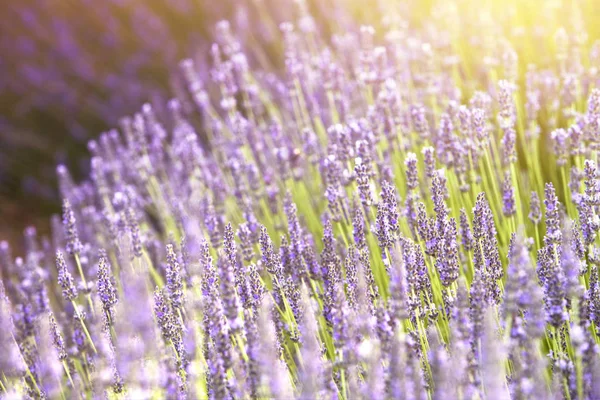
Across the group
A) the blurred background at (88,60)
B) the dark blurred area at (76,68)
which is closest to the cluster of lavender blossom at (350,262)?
the blurred background at (88,60)

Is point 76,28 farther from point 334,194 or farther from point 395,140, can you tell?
point 334,194

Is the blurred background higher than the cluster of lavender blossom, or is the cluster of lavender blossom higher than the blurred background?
the blurred background

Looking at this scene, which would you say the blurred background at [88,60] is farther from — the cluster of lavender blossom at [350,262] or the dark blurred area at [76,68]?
the cluster of lavender blossom at [350,262]

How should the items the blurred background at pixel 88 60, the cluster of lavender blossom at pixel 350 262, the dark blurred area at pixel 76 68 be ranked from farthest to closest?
the dark blurred area at pixel 76 68, the blurred background at pixel 88 60, the cluster of lavender blossom at pixel 350 262

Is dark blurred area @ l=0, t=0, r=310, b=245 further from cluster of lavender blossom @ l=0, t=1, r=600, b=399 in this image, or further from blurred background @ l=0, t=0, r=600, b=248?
cluster of lavender blossom @ l=0, t=1, r=600, b=399

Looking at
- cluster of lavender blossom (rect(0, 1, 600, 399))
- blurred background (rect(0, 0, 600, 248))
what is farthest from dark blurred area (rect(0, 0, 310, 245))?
cluster of lavender blossom (rect(0, 1, 600, 399))

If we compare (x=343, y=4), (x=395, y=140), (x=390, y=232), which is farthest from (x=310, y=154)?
(x=343, y=4)
